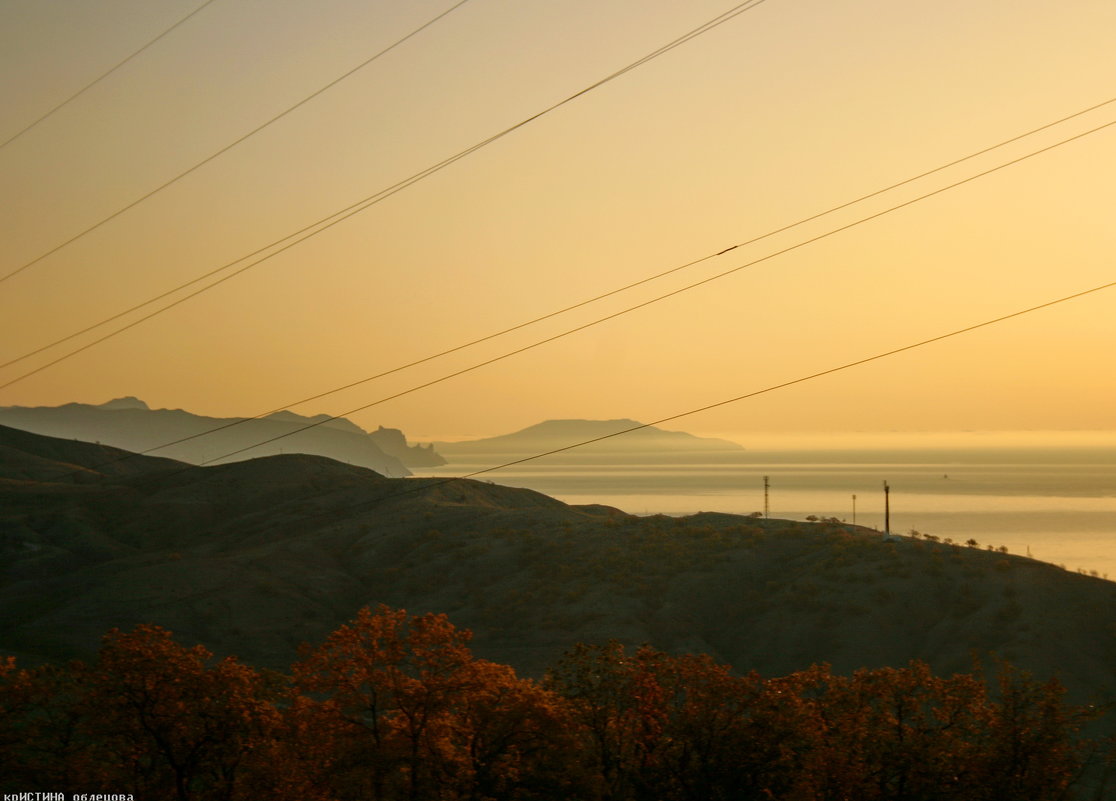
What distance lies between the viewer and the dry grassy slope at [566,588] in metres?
53.7

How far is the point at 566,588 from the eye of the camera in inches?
2576

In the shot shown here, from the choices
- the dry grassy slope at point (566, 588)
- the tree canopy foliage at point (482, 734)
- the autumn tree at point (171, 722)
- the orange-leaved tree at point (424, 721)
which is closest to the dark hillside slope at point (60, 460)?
the dry grassy slope at point (566, 588)

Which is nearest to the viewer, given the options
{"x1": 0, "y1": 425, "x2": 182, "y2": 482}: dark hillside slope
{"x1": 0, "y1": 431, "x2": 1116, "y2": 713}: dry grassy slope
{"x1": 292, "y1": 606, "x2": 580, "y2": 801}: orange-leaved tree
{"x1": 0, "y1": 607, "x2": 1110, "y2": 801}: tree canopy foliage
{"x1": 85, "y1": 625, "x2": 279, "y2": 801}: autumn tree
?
{"x1": 85, "y1": 625, "x2": 279, "y2": 801}: autumn tree

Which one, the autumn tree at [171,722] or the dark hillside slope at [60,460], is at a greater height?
the dark hillside slope at [60,460]

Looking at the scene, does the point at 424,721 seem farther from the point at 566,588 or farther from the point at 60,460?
the point at 60,460

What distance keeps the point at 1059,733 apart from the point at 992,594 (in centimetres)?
3546

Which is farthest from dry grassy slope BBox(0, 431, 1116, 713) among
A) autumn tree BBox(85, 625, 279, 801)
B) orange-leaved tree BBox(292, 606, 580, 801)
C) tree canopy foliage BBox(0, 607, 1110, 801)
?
autumn tree BBox(85, 625, 279, 801)

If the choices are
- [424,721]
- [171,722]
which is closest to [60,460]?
[171,722]

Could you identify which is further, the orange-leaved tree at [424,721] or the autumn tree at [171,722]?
the orange-leaved tree at [424,721]

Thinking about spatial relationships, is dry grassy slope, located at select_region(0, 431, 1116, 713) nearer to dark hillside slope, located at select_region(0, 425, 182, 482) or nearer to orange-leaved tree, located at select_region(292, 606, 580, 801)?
orange-leaved tree, located at select_region(292, 606, 580, 801)

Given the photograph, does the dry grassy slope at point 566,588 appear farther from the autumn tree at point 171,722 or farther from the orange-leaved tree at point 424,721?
the autumn tree at point 171,722

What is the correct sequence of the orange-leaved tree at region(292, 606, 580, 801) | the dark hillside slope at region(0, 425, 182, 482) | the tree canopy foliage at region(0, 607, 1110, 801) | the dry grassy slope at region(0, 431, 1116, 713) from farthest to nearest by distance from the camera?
the dark hillside slope at region(0, 425, 182, 482) < the dry grassy slope at region(0, 431, 1116, 713) < the orange-leaved tree at region(292, 606, 580, 801) < the tree canopy foliage at region(0, 607, 1110, 801)

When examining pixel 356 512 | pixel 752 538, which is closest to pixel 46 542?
pixel 356 512

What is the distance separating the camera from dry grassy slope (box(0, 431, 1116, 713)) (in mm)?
53656
